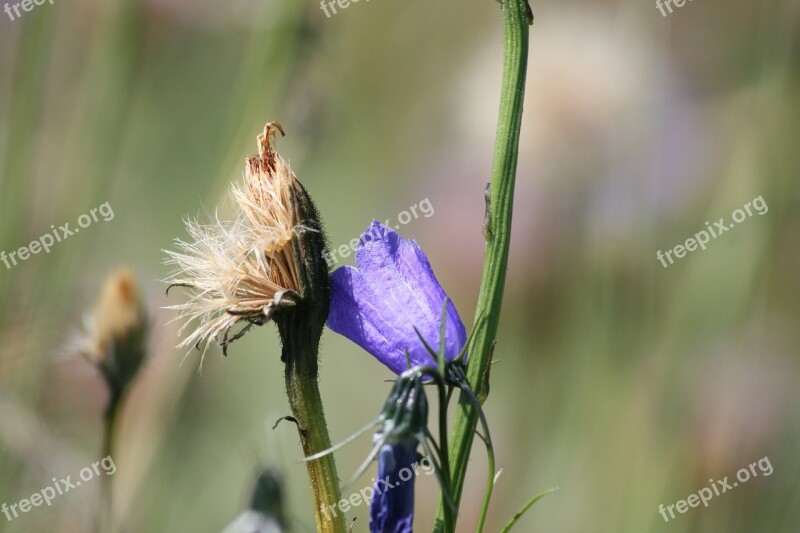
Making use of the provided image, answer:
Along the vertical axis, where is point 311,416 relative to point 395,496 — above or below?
above

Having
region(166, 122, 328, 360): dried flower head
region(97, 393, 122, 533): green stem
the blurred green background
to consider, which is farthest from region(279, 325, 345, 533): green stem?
region(97, 393, 122, 533): green stem

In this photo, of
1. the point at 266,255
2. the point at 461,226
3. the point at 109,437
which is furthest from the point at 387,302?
the point at 461,226

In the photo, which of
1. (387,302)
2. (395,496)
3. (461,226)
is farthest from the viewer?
(461,226)

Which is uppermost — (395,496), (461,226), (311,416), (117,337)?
(461,226)

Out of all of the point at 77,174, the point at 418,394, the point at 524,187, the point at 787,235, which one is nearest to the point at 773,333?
the point at 787,235

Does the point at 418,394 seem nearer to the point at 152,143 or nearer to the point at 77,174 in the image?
the point at 77,174

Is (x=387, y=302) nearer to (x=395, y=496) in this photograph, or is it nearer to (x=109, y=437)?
(x=395, y=496)
